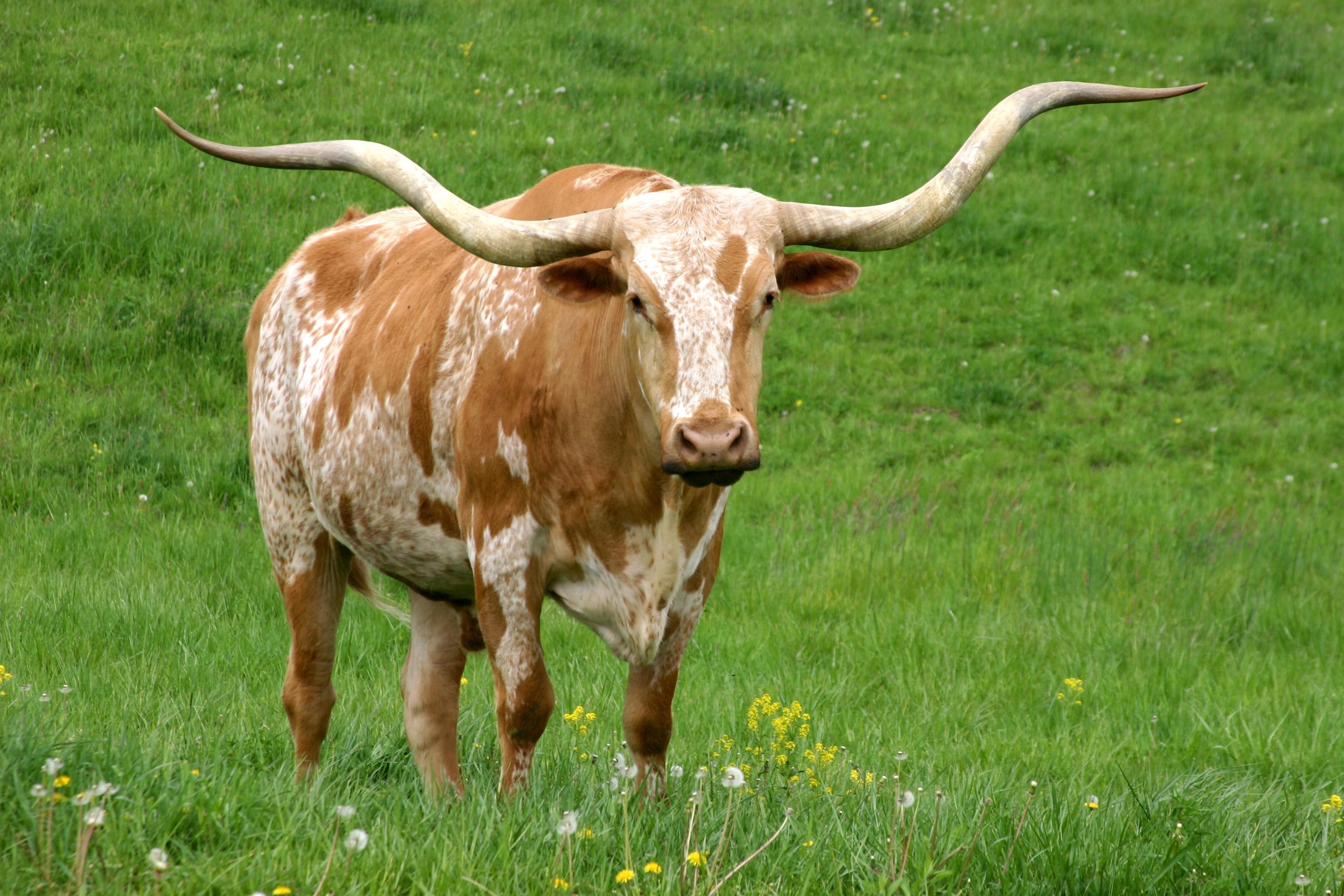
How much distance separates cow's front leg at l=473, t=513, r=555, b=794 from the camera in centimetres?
395

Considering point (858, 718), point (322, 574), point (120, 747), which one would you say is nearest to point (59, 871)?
point (120, 747)

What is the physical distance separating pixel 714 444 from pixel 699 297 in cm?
49

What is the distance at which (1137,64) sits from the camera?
14.5m

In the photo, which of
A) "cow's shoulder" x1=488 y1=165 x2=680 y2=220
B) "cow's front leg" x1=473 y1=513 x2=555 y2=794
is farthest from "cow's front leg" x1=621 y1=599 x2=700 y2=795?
"cow's shoulder" x1=488 y1=165 x2=680 y2=220

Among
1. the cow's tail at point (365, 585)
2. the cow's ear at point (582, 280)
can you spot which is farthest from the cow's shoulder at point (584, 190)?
the cow's tail at point (365, 585)

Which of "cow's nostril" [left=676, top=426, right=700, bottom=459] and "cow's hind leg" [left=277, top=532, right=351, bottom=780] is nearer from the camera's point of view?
"cow's nostril" [left=676, top=426, right=700, bottom=459]

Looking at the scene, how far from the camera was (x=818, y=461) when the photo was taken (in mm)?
9164

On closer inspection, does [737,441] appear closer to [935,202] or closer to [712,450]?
[712,450]

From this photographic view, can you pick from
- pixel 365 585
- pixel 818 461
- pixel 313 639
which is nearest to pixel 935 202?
pixel 313 639

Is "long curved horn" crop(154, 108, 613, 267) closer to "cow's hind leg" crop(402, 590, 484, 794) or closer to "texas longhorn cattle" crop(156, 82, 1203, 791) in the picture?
"texas longhorn cattle" crop(156, 82, 1203, 791)

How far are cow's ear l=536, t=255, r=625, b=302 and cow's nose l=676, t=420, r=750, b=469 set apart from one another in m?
0.71

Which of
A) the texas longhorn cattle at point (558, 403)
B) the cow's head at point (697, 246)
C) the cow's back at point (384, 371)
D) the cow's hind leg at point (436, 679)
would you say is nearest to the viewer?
the cow's head at point (697, 246)

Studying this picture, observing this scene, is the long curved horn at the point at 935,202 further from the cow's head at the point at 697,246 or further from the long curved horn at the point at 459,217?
the long curved horn at the point at 459,217

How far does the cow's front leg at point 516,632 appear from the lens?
3947mm
